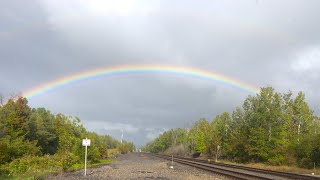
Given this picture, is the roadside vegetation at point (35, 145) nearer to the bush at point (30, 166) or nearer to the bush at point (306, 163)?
the bush at point (30, 166)

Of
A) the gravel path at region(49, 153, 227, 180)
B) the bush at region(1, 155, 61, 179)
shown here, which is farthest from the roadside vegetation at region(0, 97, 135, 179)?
the gravel path at region(49, 153, 227, 180)

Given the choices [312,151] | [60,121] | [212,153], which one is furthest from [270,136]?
[60,121]

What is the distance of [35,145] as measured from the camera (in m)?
64.3

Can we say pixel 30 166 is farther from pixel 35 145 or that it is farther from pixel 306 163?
pixel 306 163

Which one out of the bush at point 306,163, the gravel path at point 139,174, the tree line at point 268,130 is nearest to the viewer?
the gravel path at point 139,174

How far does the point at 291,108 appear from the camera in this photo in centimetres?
7356

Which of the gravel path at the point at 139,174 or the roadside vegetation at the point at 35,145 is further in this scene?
the roadside vegetation at the point at 35,145

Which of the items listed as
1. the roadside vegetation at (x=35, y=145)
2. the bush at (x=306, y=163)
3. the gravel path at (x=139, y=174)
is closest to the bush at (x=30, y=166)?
the roadside vegetation at (x=35, y=145)

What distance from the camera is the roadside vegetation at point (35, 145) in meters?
37.2

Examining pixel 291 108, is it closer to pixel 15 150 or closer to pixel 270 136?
pixel 270 136

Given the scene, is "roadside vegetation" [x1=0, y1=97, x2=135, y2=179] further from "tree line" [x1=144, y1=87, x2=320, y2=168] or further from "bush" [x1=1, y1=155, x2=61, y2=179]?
"tree line" [x1=144, y1=87, x2=320, y2=168]

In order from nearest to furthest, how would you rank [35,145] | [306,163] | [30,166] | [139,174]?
[139,174] < [30,166] < [306,163] < [35,145]

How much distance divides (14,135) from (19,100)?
16.3 m

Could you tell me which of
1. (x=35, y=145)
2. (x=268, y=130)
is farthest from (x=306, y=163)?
(x=35, y=145)
